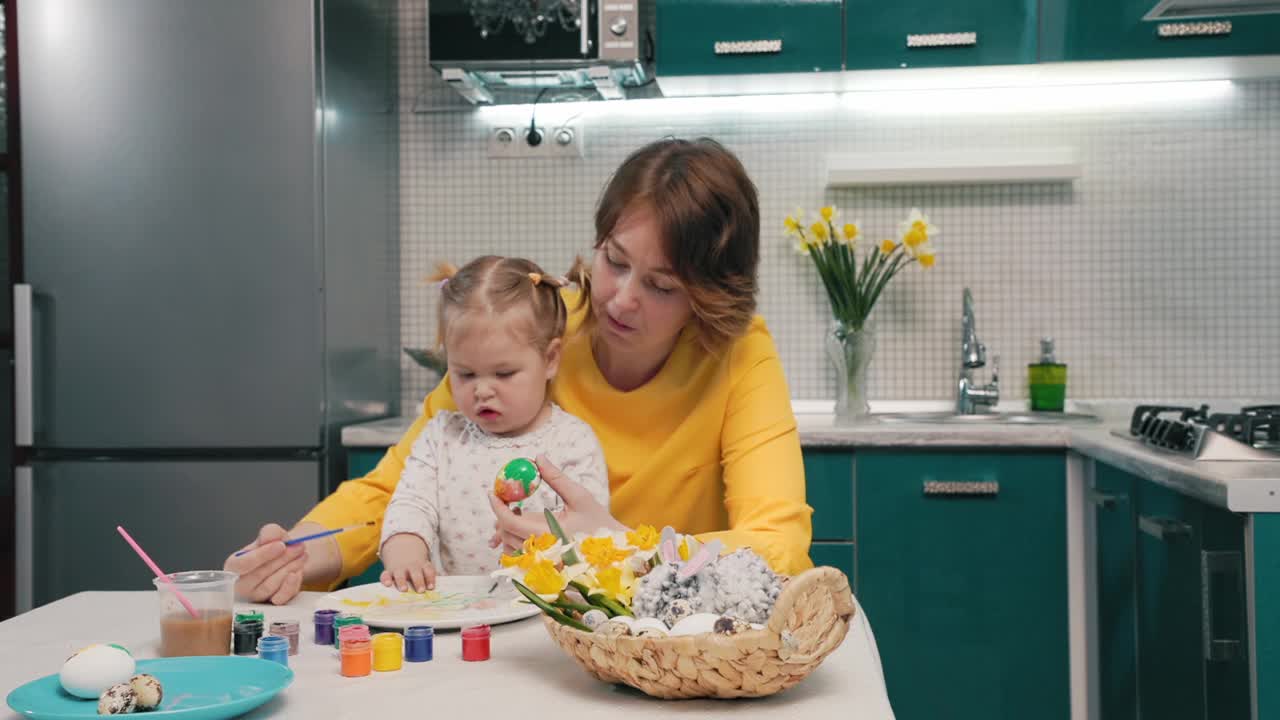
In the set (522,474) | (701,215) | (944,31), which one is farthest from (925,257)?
(522,474)

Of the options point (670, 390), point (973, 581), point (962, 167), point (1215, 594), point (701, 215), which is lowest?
point (973, 581)

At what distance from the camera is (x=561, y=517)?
52.1 inches

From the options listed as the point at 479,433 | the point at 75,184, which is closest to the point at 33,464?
the point at 75,184

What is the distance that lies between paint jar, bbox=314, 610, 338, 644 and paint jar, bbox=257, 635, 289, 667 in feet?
0.26

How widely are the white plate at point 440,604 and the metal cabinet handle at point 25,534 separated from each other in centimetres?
177

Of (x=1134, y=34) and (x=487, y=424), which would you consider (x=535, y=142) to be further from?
(x=487, y=424)

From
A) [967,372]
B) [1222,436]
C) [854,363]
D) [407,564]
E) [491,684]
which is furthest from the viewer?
[967,372]

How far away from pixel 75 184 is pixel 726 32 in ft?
5.32

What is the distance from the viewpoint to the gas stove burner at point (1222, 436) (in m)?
1.79

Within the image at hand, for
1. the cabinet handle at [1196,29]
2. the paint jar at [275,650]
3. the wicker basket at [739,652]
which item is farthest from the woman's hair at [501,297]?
the cabinet handle at [1196,29]

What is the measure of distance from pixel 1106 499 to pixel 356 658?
1.76m

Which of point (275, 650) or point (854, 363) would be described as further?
point (854, 363)

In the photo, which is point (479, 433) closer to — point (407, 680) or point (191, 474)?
point (407, 680)

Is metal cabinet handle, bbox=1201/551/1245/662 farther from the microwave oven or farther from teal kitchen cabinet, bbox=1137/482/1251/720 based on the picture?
the microwave oven
